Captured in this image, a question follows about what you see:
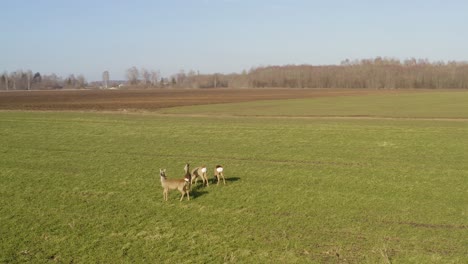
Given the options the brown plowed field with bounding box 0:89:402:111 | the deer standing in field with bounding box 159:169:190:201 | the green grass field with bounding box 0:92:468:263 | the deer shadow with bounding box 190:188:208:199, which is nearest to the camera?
the green grass field with bounding box 0:92:468:263

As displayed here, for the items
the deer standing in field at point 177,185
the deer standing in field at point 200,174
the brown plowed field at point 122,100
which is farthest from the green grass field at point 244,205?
the brown plowed field at point 122,100

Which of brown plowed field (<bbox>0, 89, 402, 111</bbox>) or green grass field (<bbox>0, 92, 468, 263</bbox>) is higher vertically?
brown plowed field (<bbox>0, 89, 402, 111</bbox>)

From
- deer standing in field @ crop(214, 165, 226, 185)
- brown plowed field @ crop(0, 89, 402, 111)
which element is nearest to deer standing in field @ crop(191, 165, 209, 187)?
deer standing in field @ crop(214, 165, 226, 185)

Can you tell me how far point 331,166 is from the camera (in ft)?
74.8

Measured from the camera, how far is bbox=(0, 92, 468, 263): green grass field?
1169cm

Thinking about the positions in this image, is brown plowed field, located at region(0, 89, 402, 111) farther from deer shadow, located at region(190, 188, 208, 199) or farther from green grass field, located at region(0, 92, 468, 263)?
deer shadow, located at region(190, 188, 208, 199)

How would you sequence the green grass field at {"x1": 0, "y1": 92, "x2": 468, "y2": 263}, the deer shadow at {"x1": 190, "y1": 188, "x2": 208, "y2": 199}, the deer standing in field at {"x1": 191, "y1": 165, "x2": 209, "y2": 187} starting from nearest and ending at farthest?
the green grass field at {"x1": 0, "y1": 92, "x2": 468, "y2": 263} → the deer shadow at {"x1": 190, "y1": 188, "x2": 208, "y2": 199} → the deer standing in field at {"x1": 191, "y1": 165, "x2": 209, "y2": 187}

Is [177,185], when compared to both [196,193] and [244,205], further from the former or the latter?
[244,205]

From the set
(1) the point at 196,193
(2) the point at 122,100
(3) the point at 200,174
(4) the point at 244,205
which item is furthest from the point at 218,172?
(2) the point at 122,100

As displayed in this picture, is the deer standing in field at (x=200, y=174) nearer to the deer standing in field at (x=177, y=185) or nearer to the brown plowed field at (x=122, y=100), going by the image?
the deer standing in field at (x=177, y=185)

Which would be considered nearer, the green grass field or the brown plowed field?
the green grass field

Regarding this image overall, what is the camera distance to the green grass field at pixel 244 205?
11.7 meters

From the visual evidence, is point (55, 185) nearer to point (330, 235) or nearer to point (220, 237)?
point (220, 237)

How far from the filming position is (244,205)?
618 inches
